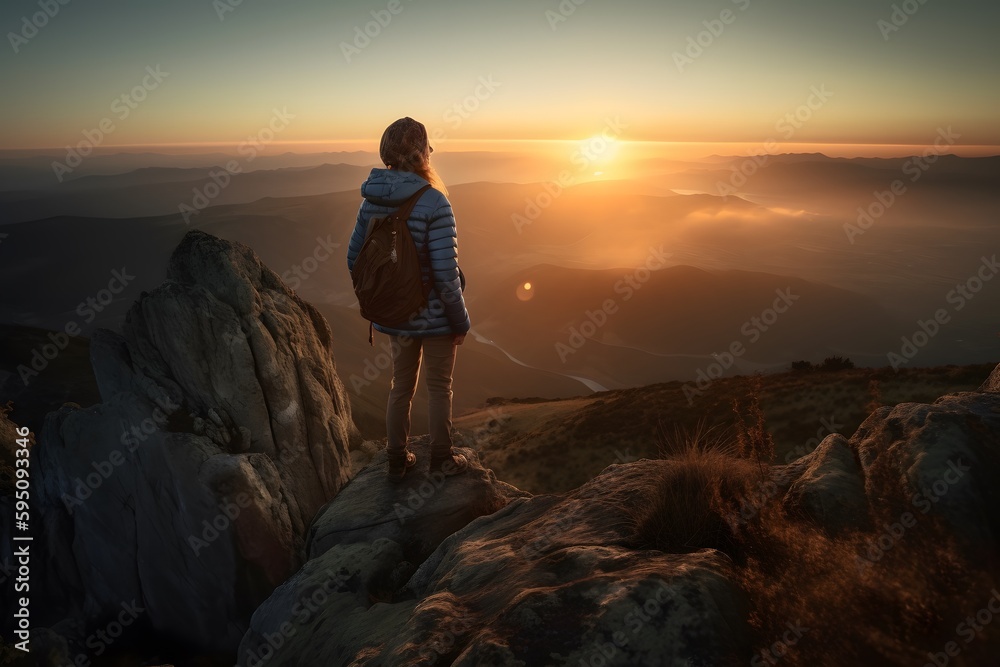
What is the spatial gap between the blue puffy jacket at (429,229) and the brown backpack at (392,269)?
8cm

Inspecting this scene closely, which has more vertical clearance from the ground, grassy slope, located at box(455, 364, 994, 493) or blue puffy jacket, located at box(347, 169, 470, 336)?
blue puffy jacket, located at box(347, 169, 470, 336)

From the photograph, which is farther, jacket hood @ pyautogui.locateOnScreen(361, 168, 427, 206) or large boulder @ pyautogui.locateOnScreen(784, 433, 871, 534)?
jacket hood @ pyautogui.locateOnScreen(361, 168, 427, 206)

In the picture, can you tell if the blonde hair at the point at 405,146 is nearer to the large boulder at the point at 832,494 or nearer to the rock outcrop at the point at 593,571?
the rock outcrop at the point at 593,571

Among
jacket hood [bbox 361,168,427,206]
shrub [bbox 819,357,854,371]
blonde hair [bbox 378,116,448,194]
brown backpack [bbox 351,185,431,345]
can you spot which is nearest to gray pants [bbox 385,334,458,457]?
brown backpack [bbox 351,185,431,345]

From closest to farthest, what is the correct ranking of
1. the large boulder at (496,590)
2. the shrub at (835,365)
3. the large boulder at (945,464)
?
the large boulder at (496,590)
the large boulder at (945,464)
the shrub at (835,365)

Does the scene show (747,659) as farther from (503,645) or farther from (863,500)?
(863,500)

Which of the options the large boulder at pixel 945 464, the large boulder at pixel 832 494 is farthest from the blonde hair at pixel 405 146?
the large boulder at pixel 945 464

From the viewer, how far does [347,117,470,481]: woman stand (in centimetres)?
509

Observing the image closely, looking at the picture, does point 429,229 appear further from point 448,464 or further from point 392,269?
point 448,464

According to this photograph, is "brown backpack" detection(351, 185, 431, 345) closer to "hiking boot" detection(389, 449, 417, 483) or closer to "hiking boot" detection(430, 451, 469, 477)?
"hiking boot" detection(430, 451, 469, 477)

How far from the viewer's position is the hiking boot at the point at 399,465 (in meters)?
7.38

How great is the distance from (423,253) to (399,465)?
3.76 m

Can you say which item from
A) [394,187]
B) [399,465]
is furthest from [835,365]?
[394,187]

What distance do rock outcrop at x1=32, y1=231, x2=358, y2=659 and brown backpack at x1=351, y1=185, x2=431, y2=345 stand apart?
7.87 meters
